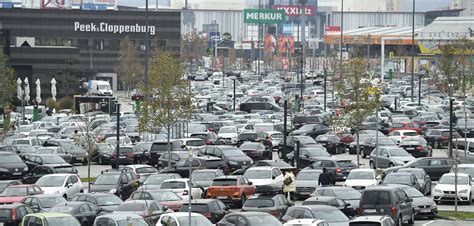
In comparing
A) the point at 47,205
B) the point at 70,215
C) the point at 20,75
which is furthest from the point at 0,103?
the point at 20,75

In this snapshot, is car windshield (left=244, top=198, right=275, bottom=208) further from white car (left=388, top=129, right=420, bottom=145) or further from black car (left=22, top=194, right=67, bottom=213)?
white car (left=388, top=129, right=420, bottom=145)

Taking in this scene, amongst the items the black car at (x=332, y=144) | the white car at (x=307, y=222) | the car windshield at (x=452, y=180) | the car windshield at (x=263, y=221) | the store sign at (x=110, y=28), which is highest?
the store sign at (x=110, y=28)

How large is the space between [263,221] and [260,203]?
17.0 ft

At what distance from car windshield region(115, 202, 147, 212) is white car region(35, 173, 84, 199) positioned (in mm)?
8778

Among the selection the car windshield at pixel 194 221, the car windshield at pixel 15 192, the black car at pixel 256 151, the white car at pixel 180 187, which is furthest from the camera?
the black car at pixel 256 151

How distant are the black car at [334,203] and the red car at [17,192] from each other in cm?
981

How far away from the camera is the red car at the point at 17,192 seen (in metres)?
44.6

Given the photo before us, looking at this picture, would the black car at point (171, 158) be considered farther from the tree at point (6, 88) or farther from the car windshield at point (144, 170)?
the tree at point (6, 88)

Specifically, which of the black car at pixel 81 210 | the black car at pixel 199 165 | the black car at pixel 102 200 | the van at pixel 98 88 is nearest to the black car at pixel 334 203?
the black car at pixel 102 200

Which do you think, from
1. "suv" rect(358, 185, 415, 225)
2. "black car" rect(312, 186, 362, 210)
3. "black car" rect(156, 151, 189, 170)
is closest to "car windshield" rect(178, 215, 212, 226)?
"suv" rect(358, 185, 415, 225)

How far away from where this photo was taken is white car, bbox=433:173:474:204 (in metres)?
47.8

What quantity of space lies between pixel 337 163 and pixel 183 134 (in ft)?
68.9

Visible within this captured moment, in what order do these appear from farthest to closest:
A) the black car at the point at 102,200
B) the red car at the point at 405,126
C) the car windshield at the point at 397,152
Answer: the red car at the point at 405,126 → the car windshield at the point at 397,152 → the black car at the point at 102,200

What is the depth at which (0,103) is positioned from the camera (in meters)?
69.9
